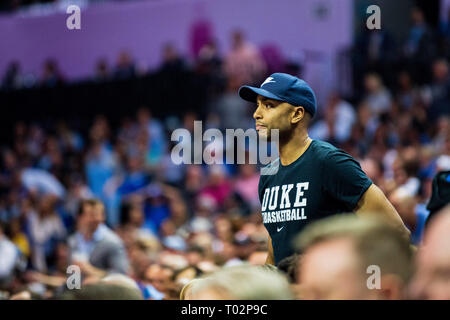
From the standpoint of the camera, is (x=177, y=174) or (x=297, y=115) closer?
(x=297, y=115)

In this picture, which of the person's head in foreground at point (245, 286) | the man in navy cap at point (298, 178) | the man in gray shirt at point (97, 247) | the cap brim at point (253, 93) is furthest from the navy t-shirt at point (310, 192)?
the man in gray shirt at point (97, 247)

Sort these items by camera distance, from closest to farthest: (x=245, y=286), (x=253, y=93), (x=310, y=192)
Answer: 1. (x=245, y=286)
2. (x=310, y=192)
3. (x=253, y=93)

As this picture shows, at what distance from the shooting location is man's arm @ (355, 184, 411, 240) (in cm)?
370

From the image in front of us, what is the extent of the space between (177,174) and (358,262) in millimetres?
9426

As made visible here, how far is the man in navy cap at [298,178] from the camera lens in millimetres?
3760

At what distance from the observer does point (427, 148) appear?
364 inches

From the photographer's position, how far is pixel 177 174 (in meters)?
11.5

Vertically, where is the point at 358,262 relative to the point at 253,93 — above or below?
below

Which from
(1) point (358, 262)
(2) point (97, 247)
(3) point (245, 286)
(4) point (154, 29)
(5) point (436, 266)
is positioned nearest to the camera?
(5) point (436, 266)

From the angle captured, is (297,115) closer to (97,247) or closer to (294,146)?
(294,146)

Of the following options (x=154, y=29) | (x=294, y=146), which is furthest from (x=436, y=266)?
(x=154, y=29)

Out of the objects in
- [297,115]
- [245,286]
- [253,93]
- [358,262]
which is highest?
[253,93]

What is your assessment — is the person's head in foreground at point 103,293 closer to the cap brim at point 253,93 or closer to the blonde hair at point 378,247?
the blonde hair at point 378,247

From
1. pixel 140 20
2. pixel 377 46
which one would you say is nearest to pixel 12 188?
pixel 140 20
